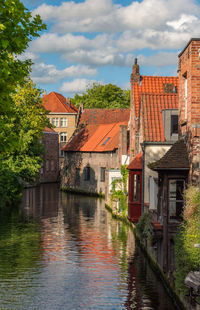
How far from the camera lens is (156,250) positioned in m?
21.2

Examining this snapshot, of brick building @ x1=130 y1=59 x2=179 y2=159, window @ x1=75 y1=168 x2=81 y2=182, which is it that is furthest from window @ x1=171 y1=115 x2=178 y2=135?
window @ x1=75 y1=168 x2=81 y2=182

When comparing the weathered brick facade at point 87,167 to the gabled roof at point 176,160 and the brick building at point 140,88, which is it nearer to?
the brick building at point 140,88

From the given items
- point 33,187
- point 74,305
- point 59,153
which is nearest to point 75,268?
point 74,305

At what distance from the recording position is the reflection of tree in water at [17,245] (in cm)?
2112

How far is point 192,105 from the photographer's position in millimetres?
18656

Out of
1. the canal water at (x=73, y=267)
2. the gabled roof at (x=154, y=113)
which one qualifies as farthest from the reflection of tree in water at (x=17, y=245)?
the gabled roof at (x=154, y=113)

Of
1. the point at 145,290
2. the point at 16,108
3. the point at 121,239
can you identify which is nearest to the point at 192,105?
the point at 145,290

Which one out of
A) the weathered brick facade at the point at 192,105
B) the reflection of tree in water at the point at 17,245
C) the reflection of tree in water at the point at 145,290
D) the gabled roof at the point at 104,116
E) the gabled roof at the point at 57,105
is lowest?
the reflection of tree in water at the point at 145,290

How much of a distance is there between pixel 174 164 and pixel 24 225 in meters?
17.2

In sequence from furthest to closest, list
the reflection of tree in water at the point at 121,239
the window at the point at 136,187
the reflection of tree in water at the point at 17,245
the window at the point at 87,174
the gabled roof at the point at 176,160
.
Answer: the window at the point at 87,174
the window at the point at 136,187
the reflection of tree in water at the point at 121,239
the reflection of tree in water at the point at 17,245
the gabled roof at the point at 176,160

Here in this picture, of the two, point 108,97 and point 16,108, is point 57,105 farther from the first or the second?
point 16,108

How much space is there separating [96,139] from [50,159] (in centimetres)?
2138

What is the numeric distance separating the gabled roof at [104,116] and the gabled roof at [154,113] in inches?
1555

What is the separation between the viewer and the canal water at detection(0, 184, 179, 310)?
54.7 ft
